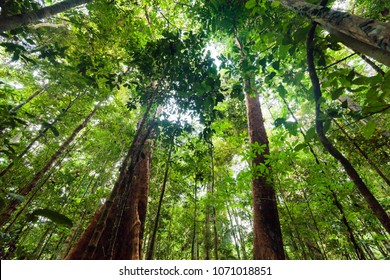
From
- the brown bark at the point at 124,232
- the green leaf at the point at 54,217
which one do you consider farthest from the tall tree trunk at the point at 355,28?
the brown bark at the point at 124,232

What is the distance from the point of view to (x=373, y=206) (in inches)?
52.5

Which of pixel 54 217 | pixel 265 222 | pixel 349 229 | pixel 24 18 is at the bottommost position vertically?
pixel 54 217

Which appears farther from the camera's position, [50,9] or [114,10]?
[114,10]

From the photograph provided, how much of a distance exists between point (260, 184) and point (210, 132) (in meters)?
1.51

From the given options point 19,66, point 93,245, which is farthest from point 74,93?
point 19,66

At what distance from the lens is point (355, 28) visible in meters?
0.93

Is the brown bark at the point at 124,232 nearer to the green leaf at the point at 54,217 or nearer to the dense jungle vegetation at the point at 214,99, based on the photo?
the dense jungle vegetation at the point at 214,99

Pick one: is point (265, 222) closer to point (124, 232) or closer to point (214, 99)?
point (214, 99)

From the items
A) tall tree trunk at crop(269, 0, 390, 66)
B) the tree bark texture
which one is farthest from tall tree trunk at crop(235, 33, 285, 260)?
tall tree trunk at crop(269, 0, 390, 66)

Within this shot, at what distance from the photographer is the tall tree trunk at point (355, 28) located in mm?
814

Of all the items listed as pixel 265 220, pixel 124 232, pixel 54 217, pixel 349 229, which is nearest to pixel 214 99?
pixel 54 217

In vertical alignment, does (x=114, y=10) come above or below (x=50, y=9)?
above
